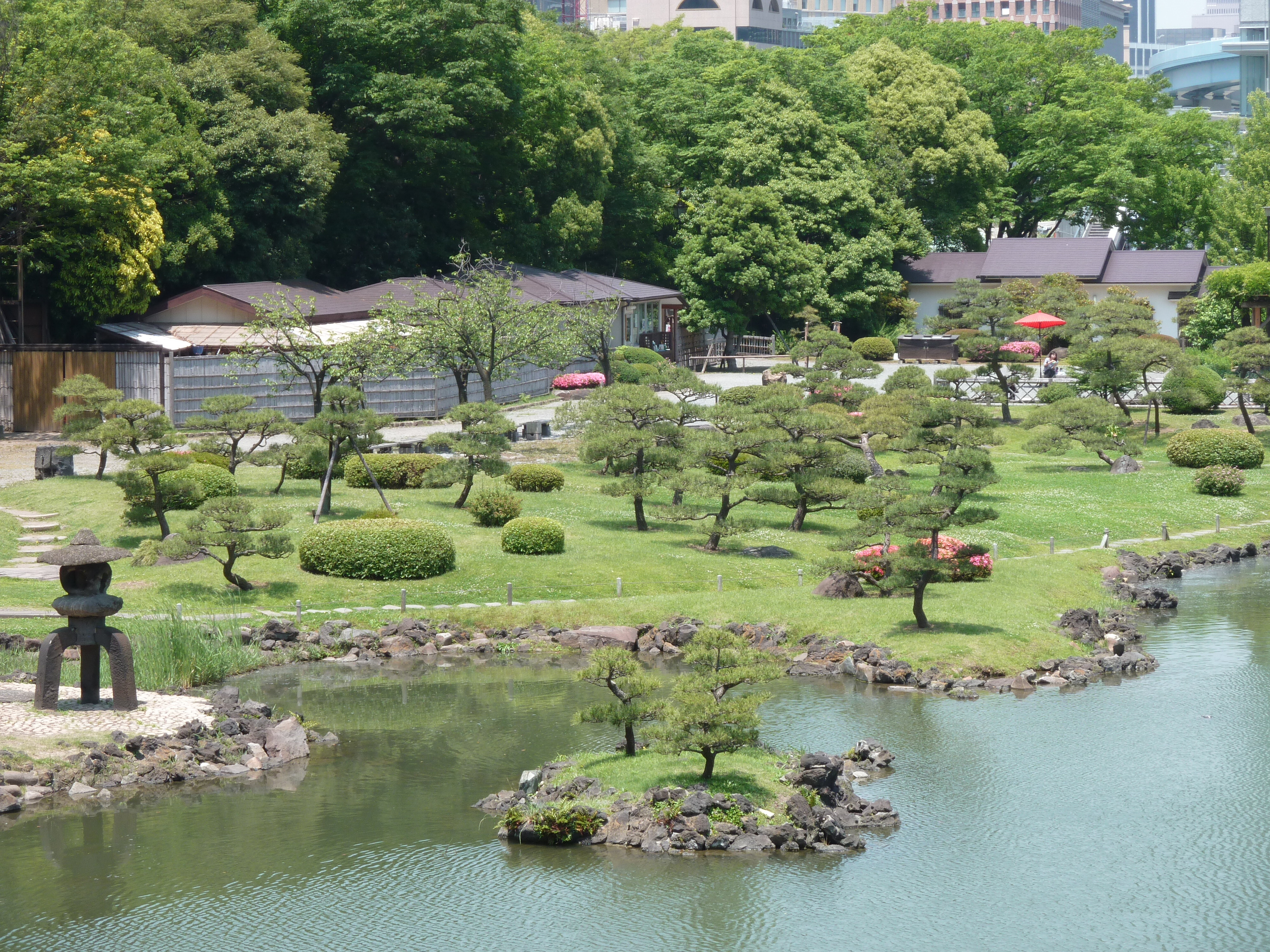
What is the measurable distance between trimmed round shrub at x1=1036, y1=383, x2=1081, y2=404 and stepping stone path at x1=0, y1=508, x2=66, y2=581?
33870 millimetres

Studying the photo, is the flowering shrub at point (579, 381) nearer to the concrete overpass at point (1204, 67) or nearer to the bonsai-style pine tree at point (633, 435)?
the bonsai-style pine tree at point (633, 435)

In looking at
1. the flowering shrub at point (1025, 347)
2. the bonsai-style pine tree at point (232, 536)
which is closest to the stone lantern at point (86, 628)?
the bonsai-style pine tree at point (232, 536)

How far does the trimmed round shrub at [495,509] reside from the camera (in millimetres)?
35281

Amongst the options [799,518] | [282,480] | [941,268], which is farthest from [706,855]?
[941,268]

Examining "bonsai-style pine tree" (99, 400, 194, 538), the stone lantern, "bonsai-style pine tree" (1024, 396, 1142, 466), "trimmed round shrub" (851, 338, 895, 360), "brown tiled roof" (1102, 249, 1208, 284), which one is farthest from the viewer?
"brown tiled roof" (1102, 249, 1208, 284)

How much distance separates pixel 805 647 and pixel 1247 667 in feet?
28.3

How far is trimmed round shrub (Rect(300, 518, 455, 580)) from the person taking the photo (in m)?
30.9

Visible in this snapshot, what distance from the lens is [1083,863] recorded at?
17281 millimetres

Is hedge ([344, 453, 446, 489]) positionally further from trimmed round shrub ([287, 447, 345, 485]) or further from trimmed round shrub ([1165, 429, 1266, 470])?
trimmed round shrub ([1165, 429, 1266, 470])

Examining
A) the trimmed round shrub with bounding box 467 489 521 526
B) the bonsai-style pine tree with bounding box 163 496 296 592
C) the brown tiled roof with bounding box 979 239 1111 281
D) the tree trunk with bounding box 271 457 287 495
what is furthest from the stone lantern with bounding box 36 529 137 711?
the brown tiled roof with bounding box 979 239 1111 281

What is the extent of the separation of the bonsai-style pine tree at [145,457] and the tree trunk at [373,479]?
4.00m

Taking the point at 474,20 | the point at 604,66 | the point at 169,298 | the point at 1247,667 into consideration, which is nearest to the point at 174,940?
the point at 1247,667

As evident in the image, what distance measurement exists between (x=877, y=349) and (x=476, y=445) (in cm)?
4269

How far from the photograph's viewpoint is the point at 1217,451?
154ft
